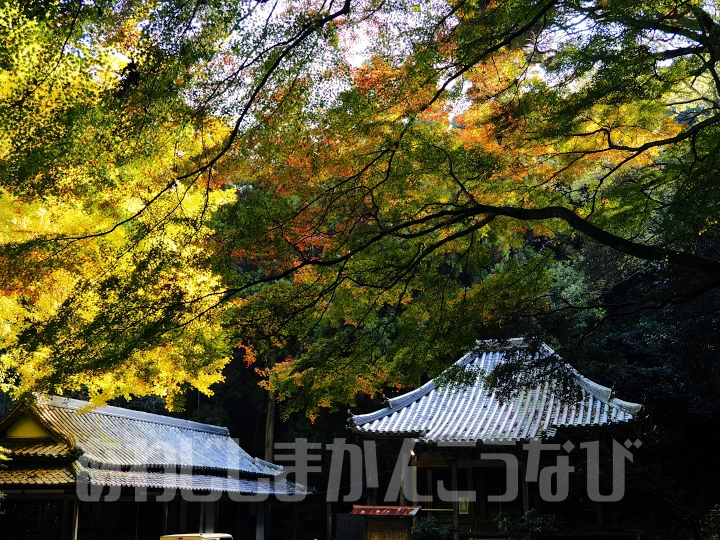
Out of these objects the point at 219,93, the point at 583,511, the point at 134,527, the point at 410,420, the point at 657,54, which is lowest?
the point at 134,527

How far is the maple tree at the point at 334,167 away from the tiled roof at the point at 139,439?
733cm

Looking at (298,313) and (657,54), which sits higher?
(657,54)

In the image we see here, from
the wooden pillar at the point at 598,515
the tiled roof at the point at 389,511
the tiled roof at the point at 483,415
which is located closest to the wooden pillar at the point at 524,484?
the tiled roof at the point at 483,415

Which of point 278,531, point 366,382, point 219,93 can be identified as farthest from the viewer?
point 278,531

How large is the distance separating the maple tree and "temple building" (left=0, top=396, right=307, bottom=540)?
22.1 ft

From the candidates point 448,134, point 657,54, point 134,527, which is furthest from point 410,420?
point 657,54

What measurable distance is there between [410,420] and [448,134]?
27.4 ft

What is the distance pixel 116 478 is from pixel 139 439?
115 inches

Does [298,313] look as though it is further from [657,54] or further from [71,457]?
[71,457]

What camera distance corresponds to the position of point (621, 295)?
1886 cm

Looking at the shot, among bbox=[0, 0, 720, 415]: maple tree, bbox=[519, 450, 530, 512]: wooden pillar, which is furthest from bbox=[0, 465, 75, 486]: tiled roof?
bbox=[519, 450, 530, 512]: wooden pillar

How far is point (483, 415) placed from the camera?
13.4 m

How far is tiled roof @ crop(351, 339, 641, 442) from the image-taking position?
39.9ft

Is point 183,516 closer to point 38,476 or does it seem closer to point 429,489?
point 38,476
